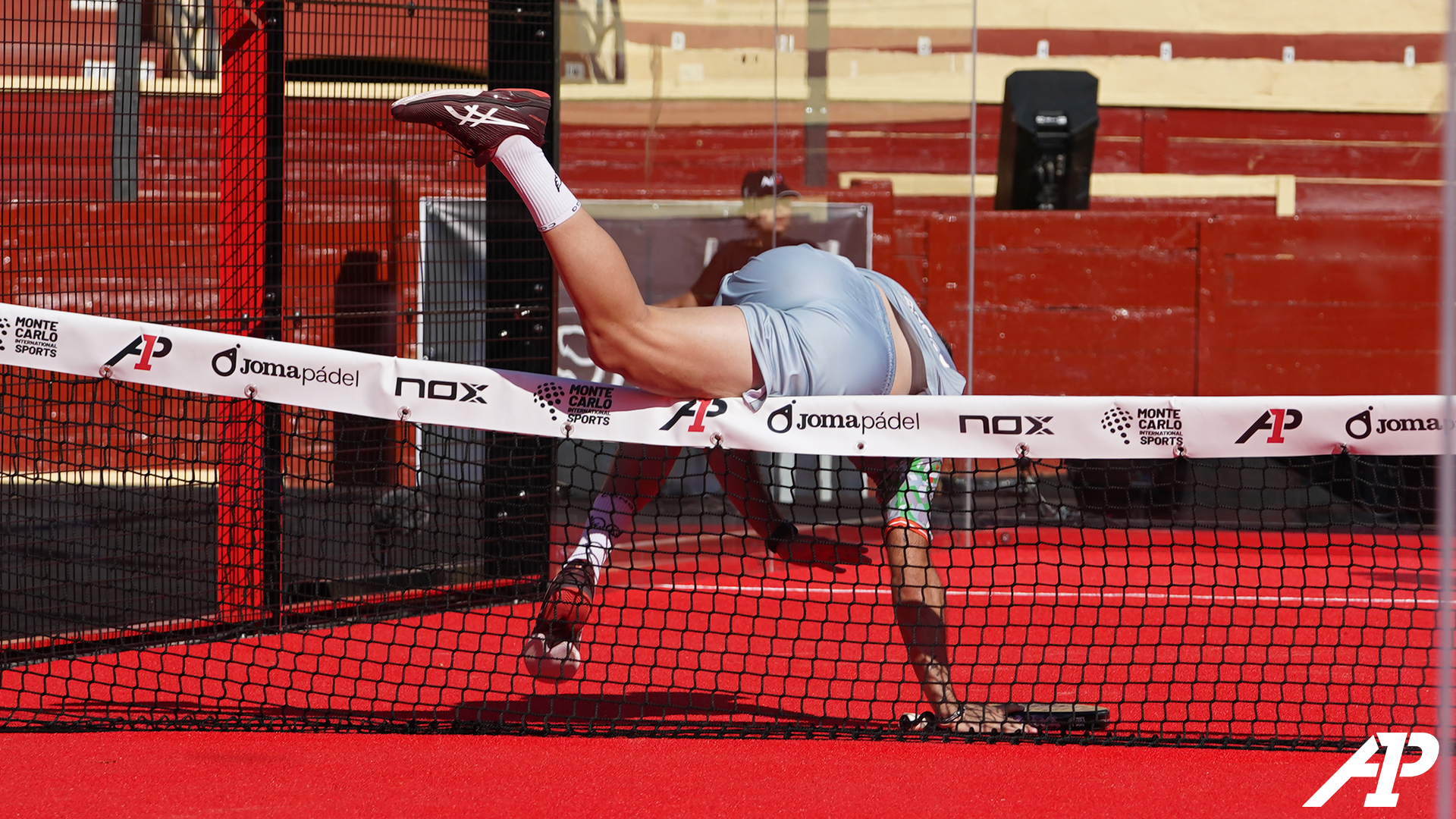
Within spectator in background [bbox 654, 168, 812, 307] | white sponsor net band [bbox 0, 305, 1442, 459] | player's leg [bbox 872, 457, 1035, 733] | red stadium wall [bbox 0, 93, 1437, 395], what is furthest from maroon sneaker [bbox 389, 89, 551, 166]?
red stadium wall [bbox 0, 93, 1437, 395]

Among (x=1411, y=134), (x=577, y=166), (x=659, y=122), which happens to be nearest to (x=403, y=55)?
(x=659, y=122)

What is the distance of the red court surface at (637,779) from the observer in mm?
2883

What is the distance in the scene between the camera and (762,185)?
6.11 meters

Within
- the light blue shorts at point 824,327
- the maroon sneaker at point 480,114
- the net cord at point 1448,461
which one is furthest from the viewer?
the light blue shorts at point 824,327

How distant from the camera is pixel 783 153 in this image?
20.9ft

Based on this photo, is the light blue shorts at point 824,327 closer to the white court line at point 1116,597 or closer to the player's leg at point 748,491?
the player's leg at point 748,491

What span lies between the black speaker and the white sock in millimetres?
6675

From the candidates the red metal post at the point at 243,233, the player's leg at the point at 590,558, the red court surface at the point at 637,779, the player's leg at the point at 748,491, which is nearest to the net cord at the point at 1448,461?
the red court surface at the point at 637,779

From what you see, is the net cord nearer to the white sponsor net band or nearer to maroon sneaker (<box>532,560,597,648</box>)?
the white sponsor net band

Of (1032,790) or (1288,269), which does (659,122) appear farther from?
(1032,790)

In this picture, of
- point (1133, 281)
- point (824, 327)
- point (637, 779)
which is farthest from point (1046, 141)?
point (637, 779)

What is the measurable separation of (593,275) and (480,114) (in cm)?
47

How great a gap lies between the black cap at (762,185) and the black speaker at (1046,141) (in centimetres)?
376

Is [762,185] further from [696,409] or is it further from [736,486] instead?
[696,409]
